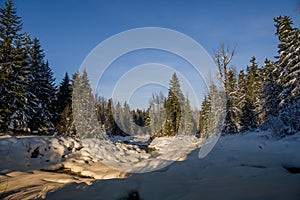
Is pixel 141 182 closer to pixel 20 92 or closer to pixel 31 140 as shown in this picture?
pixel 31 140

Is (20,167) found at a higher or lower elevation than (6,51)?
lower

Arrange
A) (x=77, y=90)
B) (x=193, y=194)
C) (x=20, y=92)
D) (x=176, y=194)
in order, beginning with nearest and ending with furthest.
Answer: (x=193, y=194) < (x=176, y=194) < (x=20, y=92) < (x=77, y=90)

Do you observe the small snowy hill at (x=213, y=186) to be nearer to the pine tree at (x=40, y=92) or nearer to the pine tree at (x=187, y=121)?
the pine tree at (x=40, y=92)

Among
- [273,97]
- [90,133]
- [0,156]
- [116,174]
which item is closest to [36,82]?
[90,133]

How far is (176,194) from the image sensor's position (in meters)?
3.67

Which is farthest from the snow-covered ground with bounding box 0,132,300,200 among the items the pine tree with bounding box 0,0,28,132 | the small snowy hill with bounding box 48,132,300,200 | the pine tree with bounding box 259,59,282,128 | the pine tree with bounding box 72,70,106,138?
the pine tree with bounding box 259,59,282,128

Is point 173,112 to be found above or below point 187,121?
above

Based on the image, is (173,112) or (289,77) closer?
(289,77)

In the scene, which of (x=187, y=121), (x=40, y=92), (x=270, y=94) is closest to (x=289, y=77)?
(x=270, y=94)

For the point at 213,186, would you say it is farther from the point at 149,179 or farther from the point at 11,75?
the point at 11,75

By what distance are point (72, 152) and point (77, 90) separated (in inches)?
613

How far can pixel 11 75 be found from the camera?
15656mm

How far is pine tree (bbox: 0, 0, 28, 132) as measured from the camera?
1509 centimetres

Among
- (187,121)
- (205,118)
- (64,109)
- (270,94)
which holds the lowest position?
(205,118)
